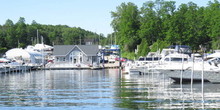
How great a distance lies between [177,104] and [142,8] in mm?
98918

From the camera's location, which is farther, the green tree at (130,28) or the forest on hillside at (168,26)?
the green tree at (130,28)

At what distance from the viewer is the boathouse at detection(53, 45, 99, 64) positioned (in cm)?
11906

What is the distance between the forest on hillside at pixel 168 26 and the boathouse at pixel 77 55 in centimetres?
1204

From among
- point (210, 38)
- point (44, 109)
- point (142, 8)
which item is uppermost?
point (142, 8)

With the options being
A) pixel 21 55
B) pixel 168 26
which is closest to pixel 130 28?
pixel 168 26

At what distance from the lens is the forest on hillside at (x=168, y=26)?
11481cm

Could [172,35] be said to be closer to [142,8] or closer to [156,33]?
[156,33]

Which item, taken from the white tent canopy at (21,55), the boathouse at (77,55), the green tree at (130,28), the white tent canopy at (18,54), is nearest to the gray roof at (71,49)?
the boathouse at (77,55)

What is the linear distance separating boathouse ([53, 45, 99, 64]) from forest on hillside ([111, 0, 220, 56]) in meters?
12.0

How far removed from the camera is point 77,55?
394ft

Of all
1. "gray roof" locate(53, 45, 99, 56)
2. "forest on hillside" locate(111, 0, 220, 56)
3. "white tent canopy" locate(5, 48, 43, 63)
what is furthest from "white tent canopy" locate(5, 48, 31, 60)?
"forest on hillside" locate(111, 0, 220, 56)

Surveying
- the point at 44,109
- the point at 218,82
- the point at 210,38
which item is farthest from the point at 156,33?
the point at 44,109

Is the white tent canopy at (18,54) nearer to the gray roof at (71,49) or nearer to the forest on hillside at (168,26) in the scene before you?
the gray roof at (71,49)

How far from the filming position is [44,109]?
34.0 metres
